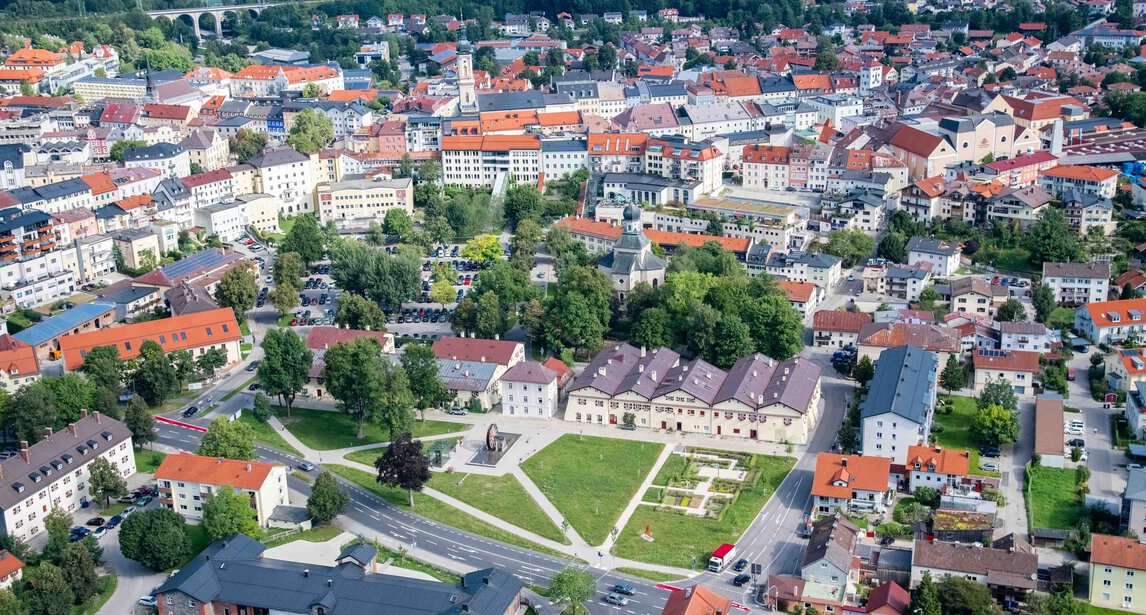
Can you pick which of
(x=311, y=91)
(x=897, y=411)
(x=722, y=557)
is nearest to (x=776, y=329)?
(x=897, y=411)

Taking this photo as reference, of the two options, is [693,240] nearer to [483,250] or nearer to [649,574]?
[483,250]

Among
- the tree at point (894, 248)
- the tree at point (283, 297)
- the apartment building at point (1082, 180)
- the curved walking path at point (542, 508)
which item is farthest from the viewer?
the apartment building at point (1082, 180)

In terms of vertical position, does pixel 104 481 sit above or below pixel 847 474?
above

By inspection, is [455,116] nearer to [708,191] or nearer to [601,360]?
[708,191]

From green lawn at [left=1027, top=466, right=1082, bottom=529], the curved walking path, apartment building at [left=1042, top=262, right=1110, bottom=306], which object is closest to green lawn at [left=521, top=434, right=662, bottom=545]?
the curved walking path

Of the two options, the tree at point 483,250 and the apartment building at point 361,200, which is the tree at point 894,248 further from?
the apartment building at point 361,200

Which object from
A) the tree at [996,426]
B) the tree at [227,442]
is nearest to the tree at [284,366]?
the tree at [227,442]

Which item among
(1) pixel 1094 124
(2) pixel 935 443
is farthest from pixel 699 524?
(1) pixel 1094 124
